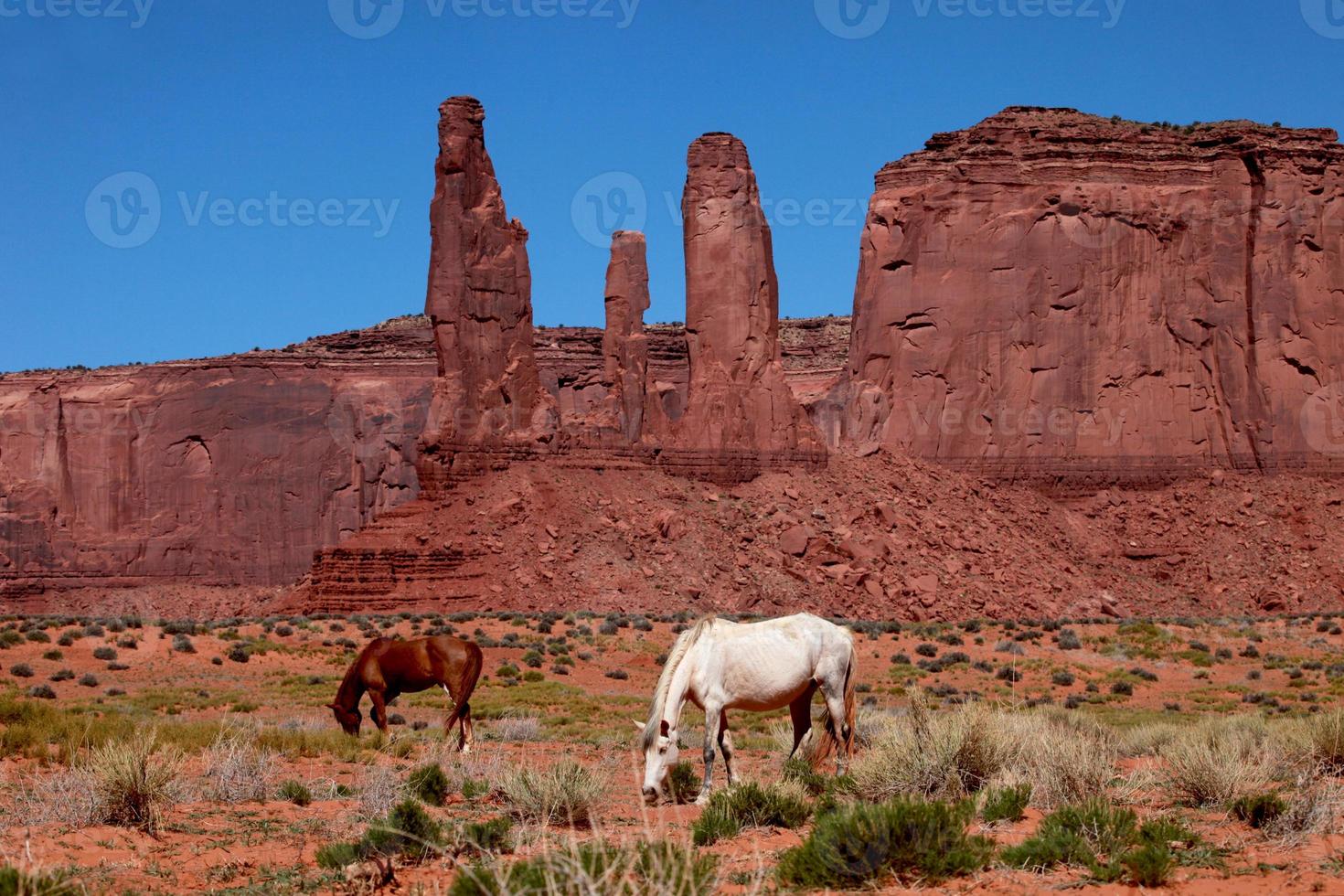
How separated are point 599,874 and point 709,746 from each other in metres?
5.63

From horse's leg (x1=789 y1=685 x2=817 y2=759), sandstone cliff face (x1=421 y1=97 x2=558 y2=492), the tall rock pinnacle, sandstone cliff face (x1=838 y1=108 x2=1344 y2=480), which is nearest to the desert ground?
horse's leg (x1=789 y1=685 x2=817 y2=759)

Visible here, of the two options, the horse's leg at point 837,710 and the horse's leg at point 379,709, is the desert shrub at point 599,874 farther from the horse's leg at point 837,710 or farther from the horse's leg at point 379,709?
the horse's leg at point 379,709

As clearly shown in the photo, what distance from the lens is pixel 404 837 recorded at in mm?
11047

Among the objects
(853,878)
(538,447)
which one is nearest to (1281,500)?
(538,447)

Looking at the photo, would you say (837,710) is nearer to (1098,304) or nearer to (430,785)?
(430,785)

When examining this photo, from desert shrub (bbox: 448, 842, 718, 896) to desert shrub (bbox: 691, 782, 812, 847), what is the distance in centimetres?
340

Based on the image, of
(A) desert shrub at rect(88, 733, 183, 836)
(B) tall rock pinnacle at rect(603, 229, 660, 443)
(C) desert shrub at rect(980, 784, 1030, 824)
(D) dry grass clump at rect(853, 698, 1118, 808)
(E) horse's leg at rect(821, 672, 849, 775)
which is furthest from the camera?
Answer: (B) tall rock pinnacle at rect(603, 229, 660, 443)

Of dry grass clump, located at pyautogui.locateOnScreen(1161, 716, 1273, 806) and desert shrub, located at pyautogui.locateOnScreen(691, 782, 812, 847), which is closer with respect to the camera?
desert shrub, located at pyautogui.locateOnScreen(691, 782, 812, 847)

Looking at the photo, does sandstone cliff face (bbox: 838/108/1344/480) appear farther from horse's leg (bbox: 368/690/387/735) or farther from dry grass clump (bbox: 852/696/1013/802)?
dry grass clump (bbox: 852/696/1013/802)

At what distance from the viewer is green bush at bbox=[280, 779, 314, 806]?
14148mm

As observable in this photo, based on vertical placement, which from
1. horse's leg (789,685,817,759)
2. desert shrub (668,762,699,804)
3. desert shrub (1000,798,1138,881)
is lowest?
desert shrub (668,762,699,804)

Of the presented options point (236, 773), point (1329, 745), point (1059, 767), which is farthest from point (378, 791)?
point (1329, 745)

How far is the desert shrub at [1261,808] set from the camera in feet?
39.7

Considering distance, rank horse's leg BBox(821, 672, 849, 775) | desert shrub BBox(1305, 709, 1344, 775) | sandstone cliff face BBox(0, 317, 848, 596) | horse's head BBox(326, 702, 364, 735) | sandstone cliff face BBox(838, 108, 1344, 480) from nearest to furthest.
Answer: horse's leg BBox(821, 672, 849, 775) < desert shrub BBox(1305, 709, 1344, 775) < horse's head BBox(326, 702, 364, 735) < sandstone cliff face BBox(838, 108, 1344, 480) < sandstone cliff face BBox(0, 317, 848, 596)
